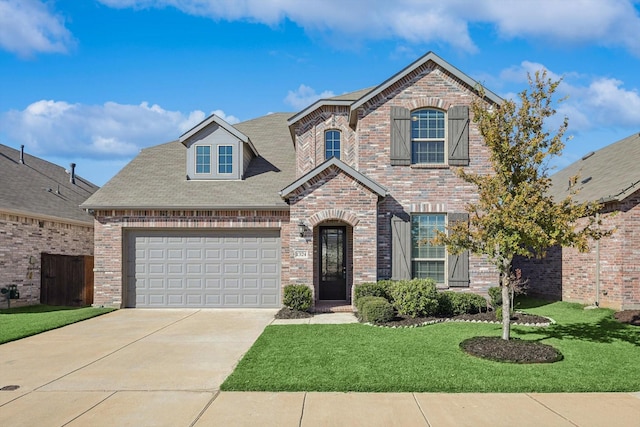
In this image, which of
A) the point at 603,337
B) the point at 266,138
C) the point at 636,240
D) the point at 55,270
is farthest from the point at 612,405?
the point at 55,270

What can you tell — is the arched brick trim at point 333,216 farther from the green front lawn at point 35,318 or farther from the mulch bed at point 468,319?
the green front lawn at point 35,318

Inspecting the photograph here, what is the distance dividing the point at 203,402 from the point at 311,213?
324 inches

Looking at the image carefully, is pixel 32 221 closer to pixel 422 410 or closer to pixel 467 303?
pixel 467 303

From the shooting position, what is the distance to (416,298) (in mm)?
12164

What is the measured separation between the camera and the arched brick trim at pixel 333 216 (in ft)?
45.3

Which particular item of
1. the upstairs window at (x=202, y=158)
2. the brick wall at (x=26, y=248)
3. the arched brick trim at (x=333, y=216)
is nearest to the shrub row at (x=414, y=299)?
the arched brick trim at (x=333, y=216)

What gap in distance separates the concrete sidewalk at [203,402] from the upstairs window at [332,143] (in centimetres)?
985

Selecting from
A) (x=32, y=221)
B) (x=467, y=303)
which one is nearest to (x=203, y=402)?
(x=467, y=303)

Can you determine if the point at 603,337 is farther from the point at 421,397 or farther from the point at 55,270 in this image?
the point at 55,270

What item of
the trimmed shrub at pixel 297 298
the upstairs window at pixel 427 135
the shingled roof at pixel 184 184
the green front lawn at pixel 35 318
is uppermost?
the upstairs window at pixel 427 135

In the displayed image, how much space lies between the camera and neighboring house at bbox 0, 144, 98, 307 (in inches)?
615

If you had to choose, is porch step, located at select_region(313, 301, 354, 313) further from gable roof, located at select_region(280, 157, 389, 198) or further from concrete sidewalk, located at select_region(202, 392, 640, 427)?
concrete sidewalk, located at select_region(202, 392, 640, 427)

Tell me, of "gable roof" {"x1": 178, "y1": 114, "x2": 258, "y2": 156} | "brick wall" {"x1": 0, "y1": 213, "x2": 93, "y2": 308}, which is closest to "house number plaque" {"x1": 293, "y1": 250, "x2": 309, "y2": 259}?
"gable roof" {"x1": 178, "y1": 114, "x2": 258, "y2": 156}

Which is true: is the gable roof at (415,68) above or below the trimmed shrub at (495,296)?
above
